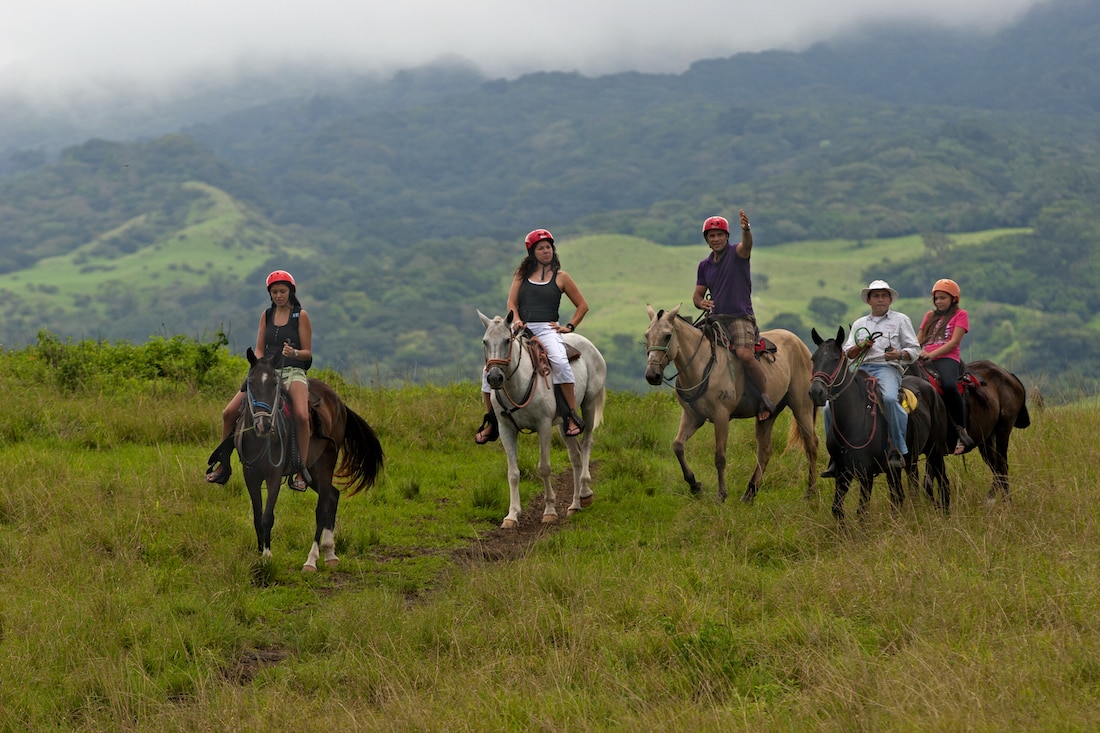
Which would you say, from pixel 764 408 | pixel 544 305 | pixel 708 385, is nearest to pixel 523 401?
pixel 544 305

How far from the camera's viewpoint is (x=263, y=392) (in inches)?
376

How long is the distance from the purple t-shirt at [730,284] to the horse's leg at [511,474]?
2.93 m

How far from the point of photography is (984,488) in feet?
37.4

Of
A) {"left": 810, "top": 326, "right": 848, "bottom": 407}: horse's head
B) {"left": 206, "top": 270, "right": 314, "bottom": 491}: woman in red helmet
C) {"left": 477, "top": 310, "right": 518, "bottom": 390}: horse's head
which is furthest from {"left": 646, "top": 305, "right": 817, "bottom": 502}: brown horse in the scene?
{"left": 206, "top": 270, "right": 314, "bottom": 491}: woman in red helmet

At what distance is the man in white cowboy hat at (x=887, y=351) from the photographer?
32.2ft

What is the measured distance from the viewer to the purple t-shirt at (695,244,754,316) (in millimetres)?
12602

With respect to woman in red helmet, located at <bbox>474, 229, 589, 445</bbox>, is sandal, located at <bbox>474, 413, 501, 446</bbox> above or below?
below

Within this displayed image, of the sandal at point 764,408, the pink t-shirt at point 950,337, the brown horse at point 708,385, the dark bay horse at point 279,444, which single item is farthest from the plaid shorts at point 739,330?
the dark bay horse at point 279,444

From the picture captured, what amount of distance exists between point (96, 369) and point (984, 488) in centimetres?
1392

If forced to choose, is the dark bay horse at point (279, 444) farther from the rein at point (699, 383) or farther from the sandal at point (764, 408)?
the sandal at point (764, 408)

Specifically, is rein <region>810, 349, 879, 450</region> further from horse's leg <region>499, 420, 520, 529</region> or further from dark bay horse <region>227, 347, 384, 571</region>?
dark bay horse <region>227, 347, 384, 571</region>

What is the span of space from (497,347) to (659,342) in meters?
1.95

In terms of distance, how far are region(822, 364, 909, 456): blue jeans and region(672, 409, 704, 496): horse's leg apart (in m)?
2.55

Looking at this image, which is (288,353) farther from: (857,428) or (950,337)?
(950,337)
